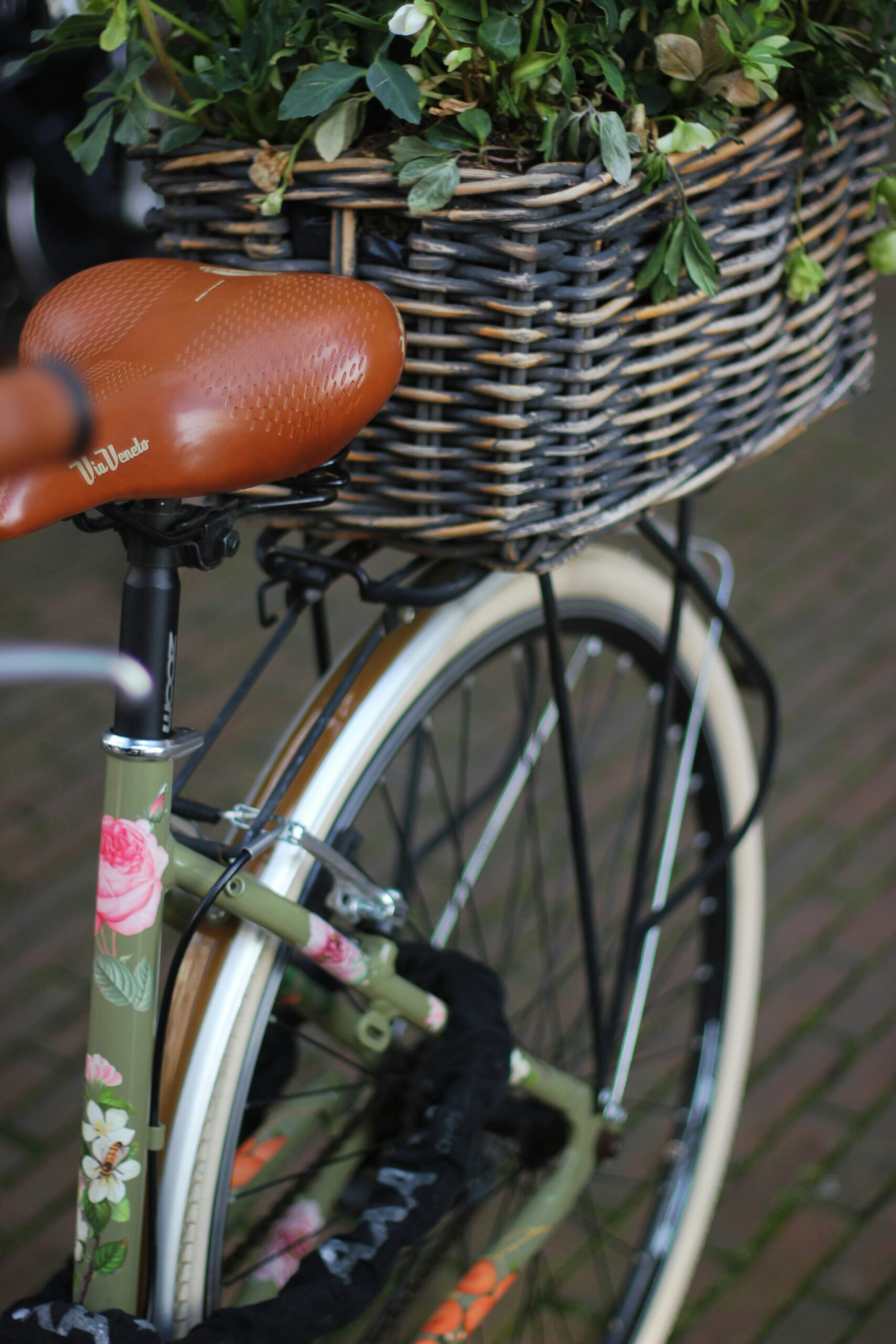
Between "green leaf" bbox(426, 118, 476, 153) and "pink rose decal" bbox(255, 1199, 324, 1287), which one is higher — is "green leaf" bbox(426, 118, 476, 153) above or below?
above

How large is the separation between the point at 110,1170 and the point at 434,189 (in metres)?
0.75

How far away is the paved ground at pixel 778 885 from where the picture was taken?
6.29ft

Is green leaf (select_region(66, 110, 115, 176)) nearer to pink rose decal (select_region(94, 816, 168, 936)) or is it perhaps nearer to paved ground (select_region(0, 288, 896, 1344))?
pink rose decal (select_region(94, 816, 168, 936))

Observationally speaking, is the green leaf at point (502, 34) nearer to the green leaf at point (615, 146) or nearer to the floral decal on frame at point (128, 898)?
the green leaf at point (615, 146)

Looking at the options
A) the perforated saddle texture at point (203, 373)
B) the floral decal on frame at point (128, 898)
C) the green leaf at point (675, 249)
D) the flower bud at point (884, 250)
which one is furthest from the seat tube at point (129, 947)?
the flower bud at point (884, 250)

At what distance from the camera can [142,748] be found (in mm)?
952

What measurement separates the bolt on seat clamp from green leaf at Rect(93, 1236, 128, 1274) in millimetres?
376

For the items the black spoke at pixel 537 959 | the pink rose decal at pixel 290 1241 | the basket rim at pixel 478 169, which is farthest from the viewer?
the black spoke at pixel 537 959

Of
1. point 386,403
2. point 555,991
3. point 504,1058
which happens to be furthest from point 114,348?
point 555,991

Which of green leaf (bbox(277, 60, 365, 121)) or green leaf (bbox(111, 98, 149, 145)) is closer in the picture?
green leaf (bbox(277, 60, 365, 121))

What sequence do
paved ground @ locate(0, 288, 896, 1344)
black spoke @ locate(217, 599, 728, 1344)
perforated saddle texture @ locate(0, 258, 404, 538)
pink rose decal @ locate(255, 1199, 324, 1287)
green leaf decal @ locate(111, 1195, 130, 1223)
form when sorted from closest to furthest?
perforated saddle texture @ locate(0, 258, 404, 538) → green leaf decal @ locate(111, 1195, 130, 1223) → pink rose decal @ locate(255, 1199, 324, 1287) → black spoke @ locate(217, 599, 728, 1344) → paved ground @ locate(0, 288, 896, 1344)

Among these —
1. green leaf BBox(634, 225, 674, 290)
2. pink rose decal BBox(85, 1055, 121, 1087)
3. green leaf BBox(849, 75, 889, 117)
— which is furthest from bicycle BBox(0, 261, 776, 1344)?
green leaf BBox(849, 75, 889, 117)

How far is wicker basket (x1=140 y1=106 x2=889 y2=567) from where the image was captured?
95 centimetres

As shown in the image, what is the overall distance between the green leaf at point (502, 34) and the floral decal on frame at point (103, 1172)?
2.49 ft
